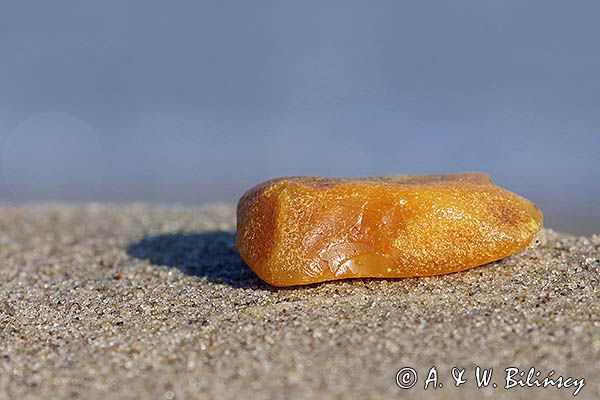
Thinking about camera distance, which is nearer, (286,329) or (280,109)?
(286,329)

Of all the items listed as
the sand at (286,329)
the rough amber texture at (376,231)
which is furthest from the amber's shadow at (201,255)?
the rough amber texture at (376,231)

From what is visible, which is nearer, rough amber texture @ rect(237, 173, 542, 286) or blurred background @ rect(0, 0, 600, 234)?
rough amber texture @ rect(237, 173, 542, 286)

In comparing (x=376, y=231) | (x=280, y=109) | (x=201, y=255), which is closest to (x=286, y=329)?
(x=376, y=231)

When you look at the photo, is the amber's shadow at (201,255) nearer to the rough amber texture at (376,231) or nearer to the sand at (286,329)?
the sand at (286,329)

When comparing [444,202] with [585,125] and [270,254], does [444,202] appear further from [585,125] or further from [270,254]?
[585,125]

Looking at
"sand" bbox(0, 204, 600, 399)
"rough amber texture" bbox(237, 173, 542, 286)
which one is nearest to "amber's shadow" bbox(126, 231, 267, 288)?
"sand" bbox(0, 204, 600, 399)

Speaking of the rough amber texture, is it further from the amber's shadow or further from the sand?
the amber's shadow

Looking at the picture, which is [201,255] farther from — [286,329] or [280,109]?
[280,109]
